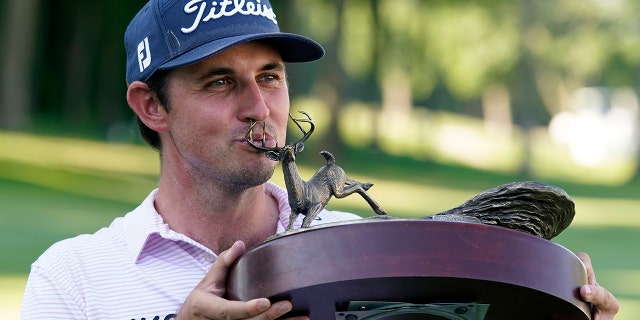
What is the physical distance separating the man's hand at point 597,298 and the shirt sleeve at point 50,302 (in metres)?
1.28

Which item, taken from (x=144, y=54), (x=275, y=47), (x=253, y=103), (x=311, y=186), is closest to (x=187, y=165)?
(x=144, y=54)

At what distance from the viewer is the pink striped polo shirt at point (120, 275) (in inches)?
110

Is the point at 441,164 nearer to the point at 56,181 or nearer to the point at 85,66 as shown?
the point at 85,66

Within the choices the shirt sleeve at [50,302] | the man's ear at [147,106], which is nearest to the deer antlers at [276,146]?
the man's ear at [147,106]

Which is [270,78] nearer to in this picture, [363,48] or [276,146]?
[276,146]

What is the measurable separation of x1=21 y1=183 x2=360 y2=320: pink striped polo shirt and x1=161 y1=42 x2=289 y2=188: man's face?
247 mm

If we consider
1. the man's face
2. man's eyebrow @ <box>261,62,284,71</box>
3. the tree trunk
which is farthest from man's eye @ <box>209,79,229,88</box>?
the tree trunk

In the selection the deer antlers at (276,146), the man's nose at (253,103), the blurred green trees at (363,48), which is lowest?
the deer antlers at (276,146)

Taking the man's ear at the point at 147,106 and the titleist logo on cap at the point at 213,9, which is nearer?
the titleist logo on cap at the point at 213,9

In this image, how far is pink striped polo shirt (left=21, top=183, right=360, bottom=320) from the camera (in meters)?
2.79

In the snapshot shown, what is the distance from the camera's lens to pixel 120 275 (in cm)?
287

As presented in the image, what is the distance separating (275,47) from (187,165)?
17.7 inches

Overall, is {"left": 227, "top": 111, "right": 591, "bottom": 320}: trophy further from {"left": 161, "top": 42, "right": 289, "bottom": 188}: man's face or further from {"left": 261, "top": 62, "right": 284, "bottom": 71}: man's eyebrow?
{"left": 261, "top": 62, "right": 284, "bottom": 71}: man's eyebrow

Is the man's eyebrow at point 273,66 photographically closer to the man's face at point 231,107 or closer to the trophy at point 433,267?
the man's face at point 231,107
